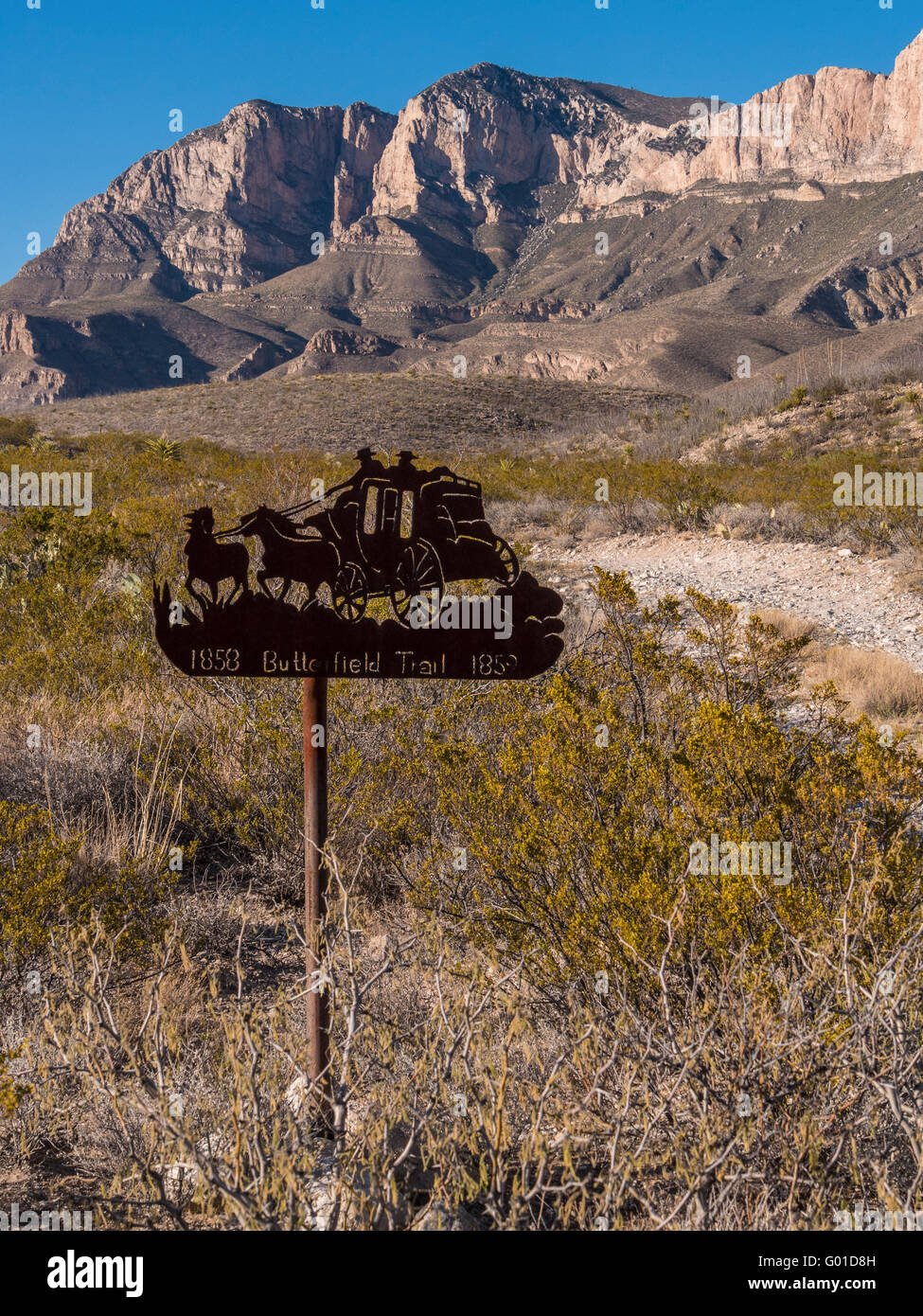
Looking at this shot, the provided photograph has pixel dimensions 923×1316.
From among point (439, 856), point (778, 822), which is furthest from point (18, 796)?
point (778, 822)

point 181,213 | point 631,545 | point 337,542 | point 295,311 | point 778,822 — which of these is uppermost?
point 181,213

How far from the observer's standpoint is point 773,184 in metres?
86.1

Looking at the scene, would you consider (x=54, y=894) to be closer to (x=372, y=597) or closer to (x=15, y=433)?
(x=372, y=597)

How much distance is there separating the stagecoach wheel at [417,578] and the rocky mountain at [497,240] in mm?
58581

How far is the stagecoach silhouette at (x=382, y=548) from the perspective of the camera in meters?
2.10

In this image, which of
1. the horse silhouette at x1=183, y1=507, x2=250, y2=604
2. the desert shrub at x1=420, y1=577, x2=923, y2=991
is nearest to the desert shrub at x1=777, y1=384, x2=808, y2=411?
the desert shrub at x1=420, y1=577, x2=923, y2=991

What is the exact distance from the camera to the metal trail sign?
2033 mm

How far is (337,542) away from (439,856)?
1.43 m

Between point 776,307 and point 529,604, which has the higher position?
point 776,307

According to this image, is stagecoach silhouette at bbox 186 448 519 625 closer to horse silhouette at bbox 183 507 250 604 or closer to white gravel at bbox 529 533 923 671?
horse silhouette at bbox 183 507 250 604

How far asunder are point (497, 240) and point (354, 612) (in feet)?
425

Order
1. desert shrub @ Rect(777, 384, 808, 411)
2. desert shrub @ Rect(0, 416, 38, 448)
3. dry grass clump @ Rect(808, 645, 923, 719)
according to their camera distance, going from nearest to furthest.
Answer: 1. dry grass clump @ Rect(808, 645, 923, 719)
2. desert shrub @ Rect(777, 384, 808, 411)
3. desert shrub @ Rect(0, 416, 38, 448)

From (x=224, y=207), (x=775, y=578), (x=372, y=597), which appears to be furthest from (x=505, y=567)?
(x=224, y=207)

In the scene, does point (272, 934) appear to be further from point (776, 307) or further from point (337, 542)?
point (776, 307)
